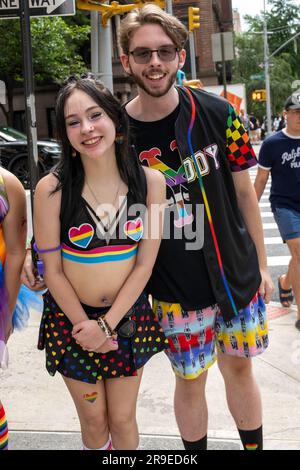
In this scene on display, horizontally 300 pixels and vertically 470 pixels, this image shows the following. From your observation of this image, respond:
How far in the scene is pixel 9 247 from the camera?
245 cm

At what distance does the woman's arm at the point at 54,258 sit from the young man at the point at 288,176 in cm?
294

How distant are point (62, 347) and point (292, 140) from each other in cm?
325

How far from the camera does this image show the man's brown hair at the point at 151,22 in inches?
96.3

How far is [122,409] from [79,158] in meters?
1.01

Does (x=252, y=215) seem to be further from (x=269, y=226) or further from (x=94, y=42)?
(x=269, y=226)

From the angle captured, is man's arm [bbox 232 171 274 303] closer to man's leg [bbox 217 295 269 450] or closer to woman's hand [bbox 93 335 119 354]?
man's leg [bbox 217 295 269 450]

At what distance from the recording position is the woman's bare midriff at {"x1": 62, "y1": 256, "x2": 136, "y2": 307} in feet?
7.52

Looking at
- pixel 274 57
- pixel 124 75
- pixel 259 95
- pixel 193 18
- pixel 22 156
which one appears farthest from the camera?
pixel 274 57

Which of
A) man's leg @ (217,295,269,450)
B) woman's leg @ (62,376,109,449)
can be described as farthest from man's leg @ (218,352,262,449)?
woman's leg @ (62,376,109,449)

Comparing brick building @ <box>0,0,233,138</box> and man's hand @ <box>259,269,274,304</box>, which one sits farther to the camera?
brick building @ <box>0,0,233,138</box>

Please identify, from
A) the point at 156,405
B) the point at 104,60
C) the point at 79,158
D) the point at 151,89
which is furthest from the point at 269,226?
the point at 79,158

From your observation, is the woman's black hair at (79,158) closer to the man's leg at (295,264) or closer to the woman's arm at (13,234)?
the woman's arm at (13,234)
